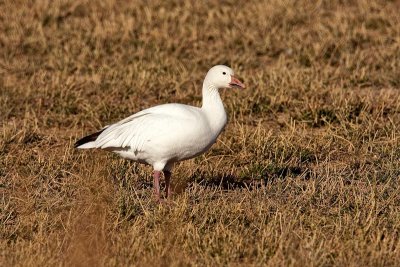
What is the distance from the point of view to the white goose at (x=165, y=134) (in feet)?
23.0

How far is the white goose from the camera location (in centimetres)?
700

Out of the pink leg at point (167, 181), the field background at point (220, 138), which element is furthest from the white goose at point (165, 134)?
the field background at point (220, 138)

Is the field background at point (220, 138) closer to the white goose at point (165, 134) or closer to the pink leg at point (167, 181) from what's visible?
the pink leg at point (167, 181)

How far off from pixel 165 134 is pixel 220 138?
202 cm

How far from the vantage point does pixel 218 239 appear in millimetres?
6141

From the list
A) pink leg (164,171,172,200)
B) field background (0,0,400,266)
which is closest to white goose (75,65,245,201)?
pink leg (164,171,172,200)

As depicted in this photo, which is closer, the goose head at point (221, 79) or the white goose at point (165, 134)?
the white goose at point (165, 134)

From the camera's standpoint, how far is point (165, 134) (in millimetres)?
7008

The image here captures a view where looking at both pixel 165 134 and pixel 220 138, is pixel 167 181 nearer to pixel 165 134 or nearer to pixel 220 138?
pixel 165 134

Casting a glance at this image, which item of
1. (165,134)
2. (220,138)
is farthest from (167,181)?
(220,138)

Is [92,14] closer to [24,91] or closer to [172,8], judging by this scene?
[172,8]

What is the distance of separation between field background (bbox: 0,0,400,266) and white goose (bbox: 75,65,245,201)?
30 cm

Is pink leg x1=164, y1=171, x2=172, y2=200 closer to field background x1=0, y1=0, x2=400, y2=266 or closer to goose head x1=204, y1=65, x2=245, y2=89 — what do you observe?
field background x1=0, y1=0, x2=400, y2=266

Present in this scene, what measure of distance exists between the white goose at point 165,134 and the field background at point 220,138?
11.8 inches
